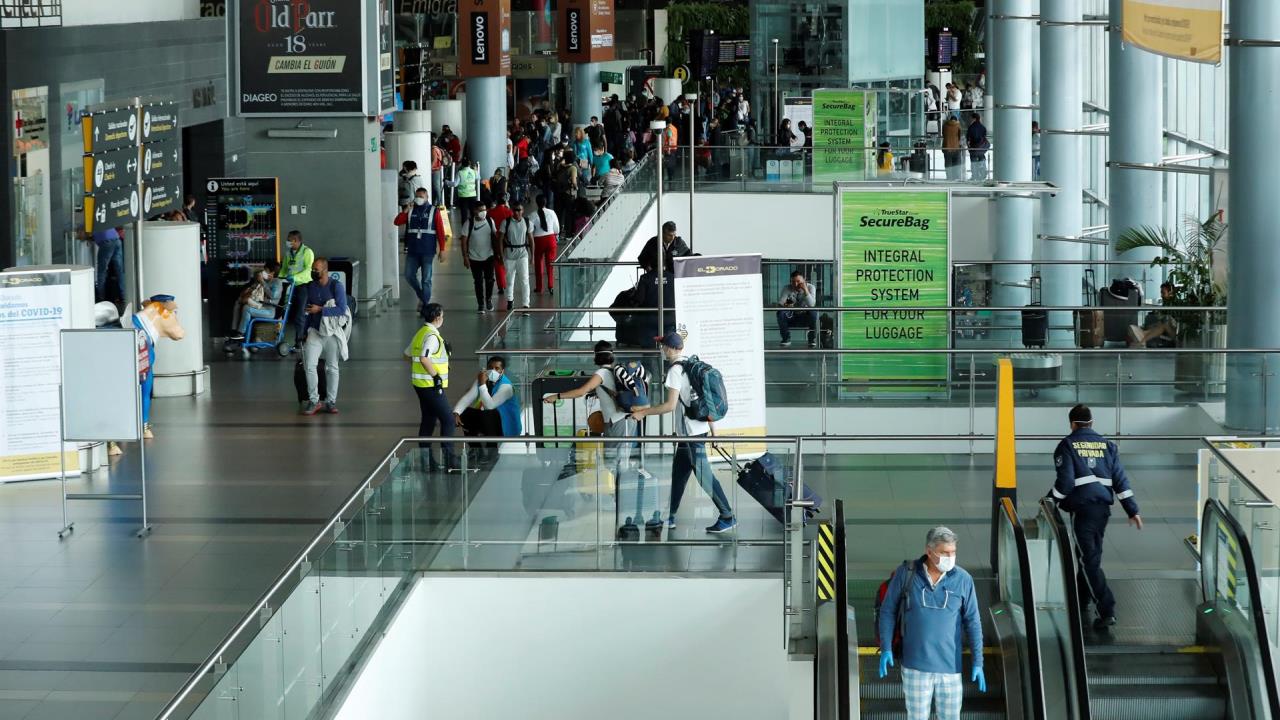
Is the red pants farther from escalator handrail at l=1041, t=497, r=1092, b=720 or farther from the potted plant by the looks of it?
escalator handrail at l=1041, t=497, r=1092, b=720

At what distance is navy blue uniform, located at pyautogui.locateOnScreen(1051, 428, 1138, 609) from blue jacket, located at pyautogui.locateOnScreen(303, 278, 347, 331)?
7.93m

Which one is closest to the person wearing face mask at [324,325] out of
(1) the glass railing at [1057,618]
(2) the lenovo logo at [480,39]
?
(1) the glass railing at [1057,618]

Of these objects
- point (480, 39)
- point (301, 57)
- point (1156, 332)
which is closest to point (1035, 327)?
point (1156, 332)

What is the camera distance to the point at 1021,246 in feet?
95.8

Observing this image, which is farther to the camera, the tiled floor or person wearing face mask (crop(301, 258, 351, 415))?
person wearing face mask (crop(301, 258, 351, 415))

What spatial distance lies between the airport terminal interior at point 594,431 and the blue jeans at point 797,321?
46 mm

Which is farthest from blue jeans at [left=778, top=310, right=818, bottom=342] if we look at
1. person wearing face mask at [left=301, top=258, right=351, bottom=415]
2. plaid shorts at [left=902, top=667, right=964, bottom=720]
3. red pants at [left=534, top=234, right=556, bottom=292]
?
plaid shorts at [left=902, top=667, right=964, bottom=720]

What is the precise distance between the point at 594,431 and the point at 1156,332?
21.8 ft

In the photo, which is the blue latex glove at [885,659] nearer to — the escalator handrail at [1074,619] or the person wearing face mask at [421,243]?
the escalator handrail at [1074,619]

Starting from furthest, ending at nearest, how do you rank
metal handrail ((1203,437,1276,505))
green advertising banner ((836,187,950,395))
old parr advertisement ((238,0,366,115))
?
old parr advertisement ((238,0,366,115)) → green advertising banner ((836,187,950,395)) → metal handrail ((1203,437,1276,505))

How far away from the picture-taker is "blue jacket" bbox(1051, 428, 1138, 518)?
34.4 ft

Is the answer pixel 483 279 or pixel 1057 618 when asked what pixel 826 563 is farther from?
pixel 483 279

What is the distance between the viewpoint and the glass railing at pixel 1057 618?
30.1 feet

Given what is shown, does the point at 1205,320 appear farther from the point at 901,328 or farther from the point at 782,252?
the point at 782,252
